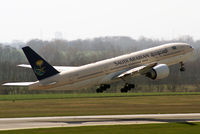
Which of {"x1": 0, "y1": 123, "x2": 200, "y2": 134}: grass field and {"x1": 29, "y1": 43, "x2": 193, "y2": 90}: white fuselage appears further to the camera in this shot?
{"x1": 29, "y1": 43, "x2": 193, "y2": 90}: white fuselage

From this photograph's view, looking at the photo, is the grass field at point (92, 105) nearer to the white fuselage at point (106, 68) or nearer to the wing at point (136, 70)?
the white fuselage at point (106, 68)

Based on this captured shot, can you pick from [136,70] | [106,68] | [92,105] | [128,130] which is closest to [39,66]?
[106,68]

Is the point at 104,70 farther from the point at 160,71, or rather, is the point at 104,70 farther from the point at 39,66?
the point at 39,66

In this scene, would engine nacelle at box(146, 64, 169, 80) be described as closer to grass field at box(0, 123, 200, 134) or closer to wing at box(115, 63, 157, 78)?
wing at box(115, 63, 157, 78)

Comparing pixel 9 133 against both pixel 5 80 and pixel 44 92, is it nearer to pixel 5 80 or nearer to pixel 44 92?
pixel 44 92

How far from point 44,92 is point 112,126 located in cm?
10296

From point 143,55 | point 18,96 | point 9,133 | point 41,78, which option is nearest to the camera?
point 9,133

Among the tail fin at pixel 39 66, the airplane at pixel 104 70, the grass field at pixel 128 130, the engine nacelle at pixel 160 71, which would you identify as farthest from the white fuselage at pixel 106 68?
the grass field at pixel 128 130

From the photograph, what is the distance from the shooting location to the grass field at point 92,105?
390ft

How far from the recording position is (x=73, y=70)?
79438 mm

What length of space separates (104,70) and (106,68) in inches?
22.0

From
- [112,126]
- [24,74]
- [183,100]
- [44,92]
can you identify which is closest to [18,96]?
[44,92]

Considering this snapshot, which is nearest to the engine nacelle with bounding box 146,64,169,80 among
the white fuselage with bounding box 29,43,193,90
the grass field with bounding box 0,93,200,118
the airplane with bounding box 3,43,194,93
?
the airplane with bounding box 3,43,194,93

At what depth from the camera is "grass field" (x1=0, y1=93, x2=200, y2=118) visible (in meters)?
119
